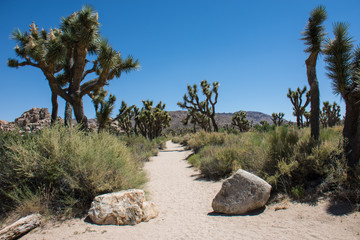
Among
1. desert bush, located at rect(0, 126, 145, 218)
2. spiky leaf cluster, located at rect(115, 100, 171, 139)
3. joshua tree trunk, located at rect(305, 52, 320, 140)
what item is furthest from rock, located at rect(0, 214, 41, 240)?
spiky leaf cluster, located at rect(115, 100, 171, 139)

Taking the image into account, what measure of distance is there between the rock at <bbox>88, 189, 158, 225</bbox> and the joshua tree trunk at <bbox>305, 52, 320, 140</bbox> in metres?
5.60

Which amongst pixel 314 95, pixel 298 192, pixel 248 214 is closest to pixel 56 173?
pixel 248 214

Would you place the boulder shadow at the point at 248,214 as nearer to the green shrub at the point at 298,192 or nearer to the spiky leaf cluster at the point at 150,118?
the green shrub at the point at 298,192

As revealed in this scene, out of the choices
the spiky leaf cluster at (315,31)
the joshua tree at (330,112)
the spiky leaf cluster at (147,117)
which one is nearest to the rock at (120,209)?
the spiky leaf cluster at (315,31)

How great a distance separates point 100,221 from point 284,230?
11.7 ft

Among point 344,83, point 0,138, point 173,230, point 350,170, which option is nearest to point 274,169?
point 350,170

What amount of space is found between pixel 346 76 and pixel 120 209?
6.73 m

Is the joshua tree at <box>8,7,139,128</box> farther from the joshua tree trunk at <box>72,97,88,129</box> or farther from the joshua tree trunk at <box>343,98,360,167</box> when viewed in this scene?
the joshua tree trunk at <box>343,98,360,167</box>

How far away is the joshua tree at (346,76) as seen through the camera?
19.0 feet

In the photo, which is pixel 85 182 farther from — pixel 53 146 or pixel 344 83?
pixel 344 83

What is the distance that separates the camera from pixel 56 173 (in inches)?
186

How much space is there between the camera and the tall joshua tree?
7.15 m

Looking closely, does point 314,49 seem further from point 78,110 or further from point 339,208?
point 78,110

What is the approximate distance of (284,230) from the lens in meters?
4.07
